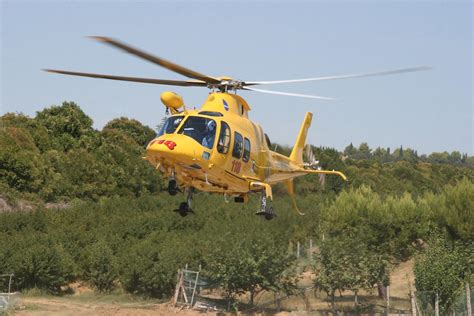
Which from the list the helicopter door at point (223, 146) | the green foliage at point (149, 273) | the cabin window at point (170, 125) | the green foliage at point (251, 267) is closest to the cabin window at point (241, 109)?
the helicopter door at point (223, 146)

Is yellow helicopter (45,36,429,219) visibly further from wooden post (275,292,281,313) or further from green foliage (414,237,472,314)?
wooden post (275,292,281,313)

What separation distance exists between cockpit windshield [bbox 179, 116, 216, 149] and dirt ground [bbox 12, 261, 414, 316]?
76.6 feet

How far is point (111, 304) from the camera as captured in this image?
43.8 meters

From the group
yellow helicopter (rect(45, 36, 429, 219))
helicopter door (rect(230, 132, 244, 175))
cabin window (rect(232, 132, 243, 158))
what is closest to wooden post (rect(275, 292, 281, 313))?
yellow helicopter (rect(45, 36, 429, 219))

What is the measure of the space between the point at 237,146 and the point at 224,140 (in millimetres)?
701

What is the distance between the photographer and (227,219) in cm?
5591

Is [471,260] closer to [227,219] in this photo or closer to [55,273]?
[227,219]

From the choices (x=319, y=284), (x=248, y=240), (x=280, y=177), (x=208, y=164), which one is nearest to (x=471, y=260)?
(x=319, y=284)

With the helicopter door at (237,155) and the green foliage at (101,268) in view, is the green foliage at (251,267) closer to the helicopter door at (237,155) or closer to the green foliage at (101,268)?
the green foliage at (101,268)

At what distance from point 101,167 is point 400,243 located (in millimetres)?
24679

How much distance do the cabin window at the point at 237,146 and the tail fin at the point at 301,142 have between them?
6.13 metres

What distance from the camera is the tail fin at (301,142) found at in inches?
1059

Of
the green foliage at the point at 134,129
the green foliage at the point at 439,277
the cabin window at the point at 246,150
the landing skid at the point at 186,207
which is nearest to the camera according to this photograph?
the landing skid at the point at 186,207

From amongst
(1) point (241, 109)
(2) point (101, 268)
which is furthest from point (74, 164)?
(1) point (241, 109)
